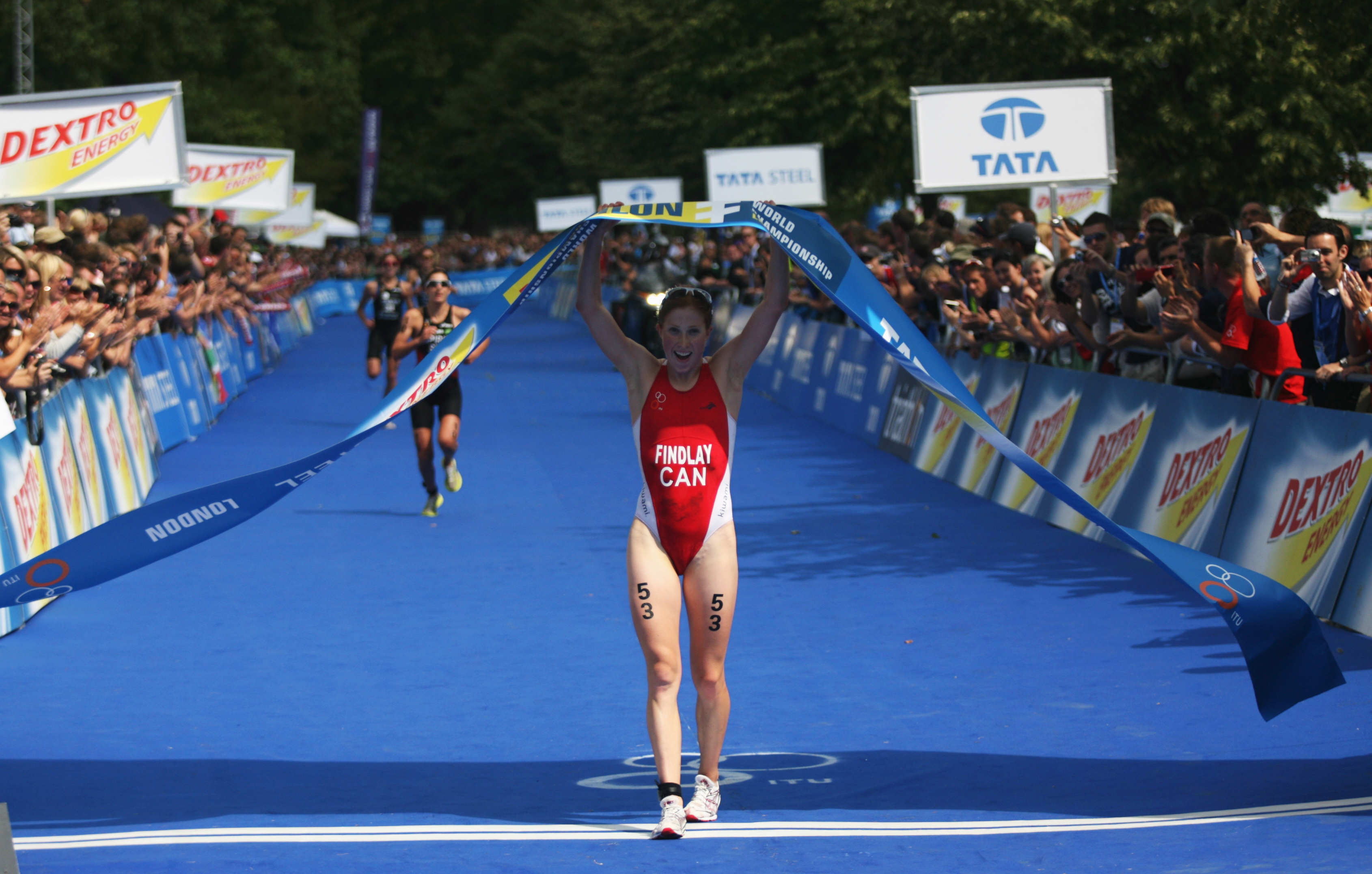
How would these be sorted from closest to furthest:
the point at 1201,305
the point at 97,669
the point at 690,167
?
the point at 97,669 < the point at 1201,305 < the point at 690,167

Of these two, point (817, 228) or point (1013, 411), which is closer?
point (817, 228)

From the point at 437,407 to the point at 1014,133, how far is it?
6.30 metres

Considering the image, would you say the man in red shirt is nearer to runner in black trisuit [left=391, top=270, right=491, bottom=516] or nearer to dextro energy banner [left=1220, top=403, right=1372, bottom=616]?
dextro energy banner [left=1220, top=403, right=1372, bottom=616]

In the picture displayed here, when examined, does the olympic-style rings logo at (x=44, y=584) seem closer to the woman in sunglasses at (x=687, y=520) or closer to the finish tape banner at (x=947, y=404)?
the finish tape banner at (x=947, y=404)

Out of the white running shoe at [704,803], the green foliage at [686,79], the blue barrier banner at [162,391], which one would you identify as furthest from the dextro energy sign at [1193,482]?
the blue barrier banner at [162,391]

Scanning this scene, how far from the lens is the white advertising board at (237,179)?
26.8 meters

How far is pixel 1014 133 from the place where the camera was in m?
16.7

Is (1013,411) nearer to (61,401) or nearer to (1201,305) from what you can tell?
(1201,305)

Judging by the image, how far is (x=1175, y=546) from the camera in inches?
248

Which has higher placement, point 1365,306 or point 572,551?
point 1365,306

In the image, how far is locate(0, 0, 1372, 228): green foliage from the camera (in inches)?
1041

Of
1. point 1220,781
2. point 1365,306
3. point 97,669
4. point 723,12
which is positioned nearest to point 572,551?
point 97,669

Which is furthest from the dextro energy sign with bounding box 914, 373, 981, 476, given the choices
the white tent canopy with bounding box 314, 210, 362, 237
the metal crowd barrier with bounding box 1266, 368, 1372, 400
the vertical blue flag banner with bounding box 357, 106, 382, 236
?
the vertical blue flag banner with bounding box 357, 106, 382, 236

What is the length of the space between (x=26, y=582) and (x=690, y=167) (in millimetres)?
51861
